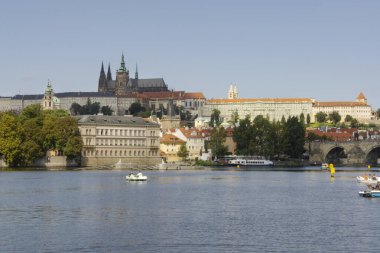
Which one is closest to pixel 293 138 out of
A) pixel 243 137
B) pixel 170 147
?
pixel 243 137

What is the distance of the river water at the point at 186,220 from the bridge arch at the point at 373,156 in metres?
72.6

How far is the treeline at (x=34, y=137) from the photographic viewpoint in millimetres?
96188

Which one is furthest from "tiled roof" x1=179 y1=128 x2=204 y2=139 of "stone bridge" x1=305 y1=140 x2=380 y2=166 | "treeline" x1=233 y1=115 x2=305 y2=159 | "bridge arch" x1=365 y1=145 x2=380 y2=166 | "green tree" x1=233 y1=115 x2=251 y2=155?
"bridge arch" x1=365 y1=145 x2=380 y2=166

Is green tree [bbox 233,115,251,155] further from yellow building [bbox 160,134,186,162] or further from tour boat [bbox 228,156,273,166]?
yellow building [bbox 160,134,186,162]

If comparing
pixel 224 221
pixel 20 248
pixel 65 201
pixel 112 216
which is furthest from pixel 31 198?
pixel 20 248

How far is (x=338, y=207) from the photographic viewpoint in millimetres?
47031

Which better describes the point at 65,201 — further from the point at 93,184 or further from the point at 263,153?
the point at 263,153

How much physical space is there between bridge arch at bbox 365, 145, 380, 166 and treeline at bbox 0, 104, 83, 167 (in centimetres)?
4584

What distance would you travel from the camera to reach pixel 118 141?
12119cm

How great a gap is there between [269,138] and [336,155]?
22.3 meters

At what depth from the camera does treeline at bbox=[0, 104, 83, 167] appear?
96.2 metres

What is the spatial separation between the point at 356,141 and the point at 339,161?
6.03 meters

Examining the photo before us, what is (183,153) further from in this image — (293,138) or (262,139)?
(293,138)

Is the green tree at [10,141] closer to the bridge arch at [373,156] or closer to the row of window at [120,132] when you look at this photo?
the row of window at [120,132]
